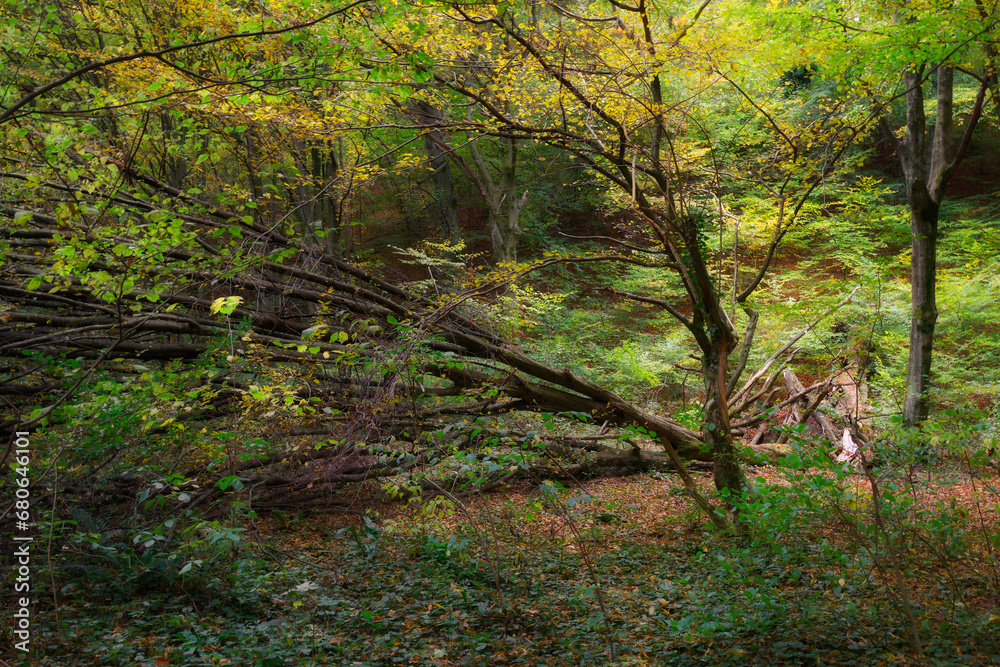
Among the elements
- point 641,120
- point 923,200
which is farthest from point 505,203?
point 923,200

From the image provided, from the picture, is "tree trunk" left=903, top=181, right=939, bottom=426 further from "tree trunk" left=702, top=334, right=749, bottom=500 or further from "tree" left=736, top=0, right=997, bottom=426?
"tree trunk" left=702, top=334, right=749, bottom=500

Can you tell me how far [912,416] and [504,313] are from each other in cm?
705

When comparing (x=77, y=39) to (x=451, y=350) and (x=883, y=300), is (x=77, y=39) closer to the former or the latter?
(x=451, y=350)

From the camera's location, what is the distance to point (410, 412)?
6000mm

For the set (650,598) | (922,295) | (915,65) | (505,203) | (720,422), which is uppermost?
(915,65)

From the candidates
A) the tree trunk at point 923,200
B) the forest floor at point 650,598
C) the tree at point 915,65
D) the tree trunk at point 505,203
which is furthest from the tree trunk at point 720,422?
the tree trunk at point 505,203

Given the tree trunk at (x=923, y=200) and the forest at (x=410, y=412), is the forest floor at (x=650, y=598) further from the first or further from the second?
the tree trunk at (x=923, y=200)

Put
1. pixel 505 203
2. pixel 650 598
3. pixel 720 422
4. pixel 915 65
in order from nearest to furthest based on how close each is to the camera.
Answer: pixel 650 598 < pixel 720 422 < pixel 915 65 < pixel 505 203

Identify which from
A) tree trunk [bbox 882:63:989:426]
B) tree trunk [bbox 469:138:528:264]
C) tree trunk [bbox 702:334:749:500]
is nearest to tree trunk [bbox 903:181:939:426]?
tree trunk [bbox 882:63:989:426]

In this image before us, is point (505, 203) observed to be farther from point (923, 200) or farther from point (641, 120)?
point (923, 200)

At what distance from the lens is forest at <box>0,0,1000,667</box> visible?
3.92m

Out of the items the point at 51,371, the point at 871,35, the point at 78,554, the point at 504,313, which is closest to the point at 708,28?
the point at 871,35

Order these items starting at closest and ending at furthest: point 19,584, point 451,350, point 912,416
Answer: point 19,584
point 451,350
point 912,416

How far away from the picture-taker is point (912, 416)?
9367mm
